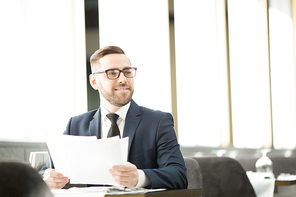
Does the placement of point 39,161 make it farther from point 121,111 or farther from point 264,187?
point 264,187

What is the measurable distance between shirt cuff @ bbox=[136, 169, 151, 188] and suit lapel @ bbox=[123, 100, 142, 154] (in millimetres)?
310

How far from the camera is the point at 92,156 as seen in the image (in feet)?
5.22

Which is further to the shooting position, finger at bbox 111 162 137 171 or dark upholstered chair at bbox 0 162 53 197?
finger at bbox 111 162 137 171

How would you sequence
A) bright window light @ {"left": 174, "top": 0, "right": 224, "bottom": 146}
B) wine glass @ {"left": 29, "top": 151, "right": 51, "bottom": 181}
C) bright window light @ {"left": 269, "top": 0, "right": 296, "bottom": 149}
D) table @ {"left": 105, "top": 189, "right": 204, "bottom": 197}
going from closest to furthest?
table @ {"left": 105, "top": 189, "right": 204, "bottom": 197}, wine glass @ {"left": 29, "top": 151, "right": 51, "bottom": 181}, bright window light @ {"left": 174, "top": 0, "right": 224, "bottom": 146}, bright window light @ {"left": 269, "top": 0, "right": 296, "bottom": 149}

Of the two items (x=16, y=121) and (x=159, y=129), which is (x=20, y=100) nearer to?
(x=16, y=121)

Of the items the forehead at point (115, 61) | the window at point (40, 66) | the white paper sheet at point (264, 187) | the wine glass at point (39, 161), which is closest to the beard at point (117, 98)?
the forehead at point (115, 61)

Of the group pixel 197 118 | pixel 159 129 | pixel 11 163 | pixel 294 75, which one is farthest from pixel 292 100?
pixel 11 163

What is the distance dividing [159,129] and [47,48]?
151 centimetres

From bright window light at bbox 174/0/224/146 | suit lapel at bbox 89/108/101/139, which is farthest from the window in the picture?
bright window light at bbox 174/0/224/146

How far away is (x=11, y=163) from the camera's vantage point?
91 centimetres

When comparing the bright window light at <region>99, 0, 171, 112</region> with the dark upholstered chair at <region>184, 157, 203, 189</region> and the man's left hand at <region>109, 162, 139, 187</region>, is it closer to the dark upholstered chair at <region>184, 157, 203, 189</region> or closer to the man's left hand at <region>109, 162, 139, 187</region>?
the dark upholstered chair at <region>184, 157, 203, 189</region>

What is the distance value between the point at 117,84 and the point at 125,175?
1.86ft

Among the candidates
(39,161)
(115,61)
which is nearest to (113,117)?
(115,61)

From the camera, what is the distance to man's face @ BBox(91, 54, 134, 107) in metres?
2.09
